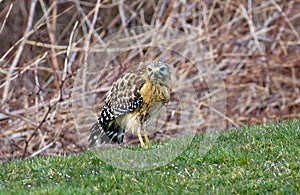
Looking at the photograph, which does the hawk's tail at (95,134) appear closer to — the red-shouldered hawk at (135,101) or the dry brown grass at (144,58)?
the red-shouldered hawk at (135,101)

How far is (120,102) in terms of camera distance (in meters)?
7.70

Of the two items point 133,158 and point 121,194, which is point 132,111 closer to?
point 133,158

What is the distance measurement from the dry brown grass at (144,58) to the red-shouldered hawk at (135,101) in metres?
2.49

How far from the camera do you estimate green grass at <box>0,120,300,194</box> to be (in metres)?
6.34

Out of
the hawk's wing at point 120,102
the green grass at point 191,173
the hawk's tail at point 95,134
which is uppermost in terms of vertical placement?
the hawk's wing at point 120,102

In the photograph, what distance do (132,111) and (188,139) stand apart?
1.15 metres

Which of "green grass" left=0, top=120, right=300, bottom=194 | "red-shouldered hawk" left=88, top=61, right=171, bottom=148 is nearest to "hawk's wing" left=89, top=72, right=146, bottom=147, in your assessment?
"red-shouldered hawk" left=88, top=61, right=171, bottom=148

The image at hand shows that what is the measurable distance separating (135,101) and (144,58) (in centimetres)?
396

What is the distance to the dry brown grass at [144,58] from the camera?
11.8m

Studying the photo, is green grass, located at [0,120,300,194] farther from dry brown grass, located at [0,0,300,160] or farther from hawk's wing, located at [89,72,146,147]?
dry brown grass, located at [0,0,300,160]

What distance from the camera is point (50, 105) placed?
38.0ft

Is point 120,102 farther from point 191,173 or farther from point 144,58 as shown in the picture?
point 144,58

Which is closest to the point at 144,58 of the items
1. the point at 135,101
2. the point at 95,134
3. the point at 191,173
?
the point at 95,134

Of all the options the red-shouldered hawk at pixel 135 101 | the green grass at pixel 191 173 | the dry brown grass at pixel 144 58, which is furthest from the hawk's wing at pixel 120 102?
the dry brown grass at pixel 144 58
